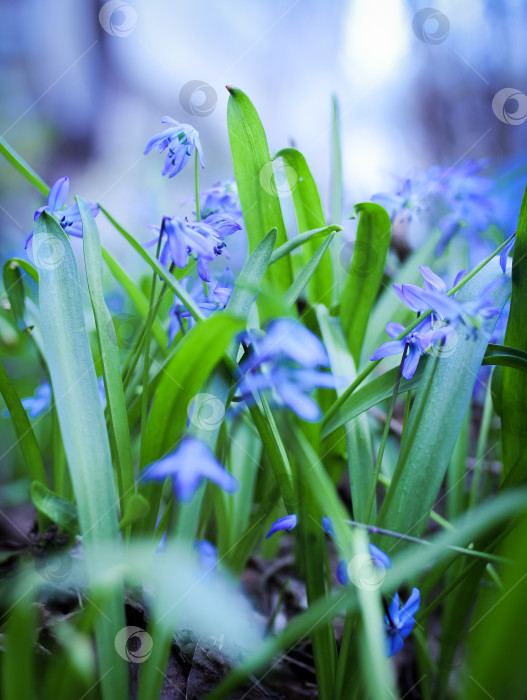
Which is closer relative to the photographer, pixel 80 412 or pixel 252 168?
pixel 80 412

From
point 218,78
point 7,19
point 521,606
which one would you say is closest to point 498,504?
point 521,606

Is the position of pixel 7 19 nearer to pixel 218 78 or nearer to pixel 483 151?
pixel 218 78

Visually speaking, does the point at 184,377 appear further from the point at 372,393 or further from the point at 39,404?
the point at 39,404

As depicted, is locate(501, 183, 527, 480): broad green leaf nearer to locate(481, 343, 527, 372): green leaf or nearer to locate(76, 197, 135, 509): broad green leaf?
locate(481, 343, 527, 372): green leaf

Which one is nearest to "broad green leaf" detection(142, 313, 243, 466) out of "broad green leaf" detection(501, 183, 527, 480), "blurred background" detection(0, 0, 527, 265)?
"broad green leaf" detection(501, 183, 527, 480)

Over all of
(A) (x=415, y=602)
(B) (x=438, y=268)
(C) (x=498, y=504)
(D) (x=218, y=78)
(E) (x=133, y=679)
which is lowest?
(E) (x=133, y=679)

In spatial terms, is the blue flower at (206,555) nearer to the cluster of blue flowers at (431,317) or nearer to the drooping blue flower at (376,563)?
the drooping blue flower at (376,563)

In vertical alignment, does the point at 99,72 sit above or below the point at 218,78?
below

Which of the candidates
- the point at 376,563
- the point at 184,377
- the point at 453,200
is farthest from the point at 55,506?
the point at 453,200
